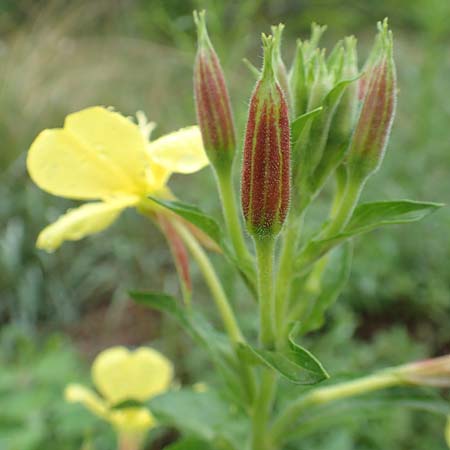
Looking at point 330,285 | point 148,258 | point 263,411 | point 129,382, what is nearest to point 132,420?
point 129,382

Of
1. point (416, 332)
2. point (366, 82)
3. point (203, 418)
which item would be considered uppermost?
point (366, 82)

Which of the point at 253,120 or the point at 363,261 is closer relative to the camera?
the point at 253,120

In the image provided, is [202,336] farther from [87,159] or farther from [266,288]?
[87,159]

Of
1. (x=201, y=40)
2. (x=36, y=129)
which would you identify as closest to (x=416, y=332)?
(x=201, y=40)

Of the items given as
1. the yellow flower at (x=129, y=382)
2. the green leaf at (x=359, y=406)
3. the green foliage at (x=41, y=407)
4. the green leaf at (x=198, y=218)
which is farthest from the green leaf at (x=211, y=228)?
the green foliage at (x=41, y=407)

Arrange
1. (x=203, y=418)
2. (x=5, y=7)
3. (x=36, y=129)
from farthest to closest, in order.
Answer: (x=5, y=7)
(x=36, y=129)
(x=203, y=418)

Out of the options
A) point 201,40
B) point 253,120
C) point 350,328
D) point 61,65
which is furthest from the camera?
point 61,65

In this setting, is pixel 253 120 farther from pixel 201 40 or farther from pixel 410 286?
pixel 410 286

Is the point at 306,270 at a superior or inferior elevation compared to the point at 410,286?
superior
